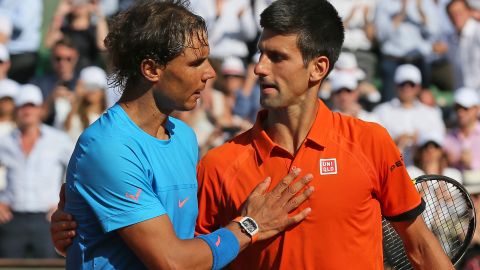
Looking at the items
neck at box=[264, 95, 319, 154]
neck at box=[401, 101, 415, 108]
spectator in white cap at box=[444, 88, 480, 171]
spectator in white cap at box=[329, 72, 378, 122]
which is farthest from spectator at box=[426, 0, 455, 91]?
neck at box=[264, 95, 319, 154]

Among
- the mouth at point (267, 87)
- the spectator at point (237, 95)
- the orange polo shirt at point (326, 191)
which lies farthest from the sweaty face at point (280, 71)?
the spectator at point (237, 95)

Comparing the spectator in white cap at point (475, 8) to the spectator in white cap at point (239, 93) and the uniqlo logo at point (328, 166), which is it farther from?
the uniqlo logo at point (328, 166)

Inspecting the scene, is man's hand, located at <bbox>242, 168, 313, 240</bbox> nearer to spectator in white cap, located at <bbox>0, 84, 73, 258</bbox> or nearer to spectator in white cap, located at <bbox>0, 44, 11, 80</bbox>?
spectator in white cap, located at <bbox>0, 84, 73, 258</bbox>

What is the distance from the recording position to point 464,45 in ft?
32.3

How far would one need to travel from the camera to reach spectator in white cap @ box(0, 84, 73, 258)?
771 centimetres

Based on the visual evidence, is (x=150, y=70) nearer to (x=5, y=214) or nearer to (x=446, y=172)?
(x=5, y=214)

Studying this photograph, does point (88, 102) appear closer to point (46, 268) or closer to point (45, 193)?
point (45, 193)

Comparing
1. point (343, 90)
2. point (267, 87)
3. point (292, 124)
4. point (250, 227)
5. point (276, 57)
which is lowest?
point (343, 90)

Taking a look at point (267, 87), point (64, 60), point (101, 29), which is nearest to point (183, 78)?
point (267, 87)

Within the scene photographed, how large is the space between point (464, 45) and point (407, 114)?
145 cm

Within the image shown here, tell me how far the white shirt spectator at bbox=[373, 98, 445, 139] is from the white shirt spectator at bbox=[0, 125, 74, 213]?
2698mm

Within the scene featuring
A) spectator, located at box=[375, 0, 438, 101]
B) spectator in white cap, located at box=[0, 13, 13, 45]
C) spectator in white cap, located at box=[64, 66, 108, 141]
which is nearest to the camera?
spectator in white cap, located at box=[64, 66, 108, 141]

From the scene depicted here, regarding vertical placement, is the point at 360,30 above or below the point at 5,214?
above

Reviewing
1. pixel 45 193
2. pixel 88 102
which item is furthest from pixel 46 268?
pixel 88 102
